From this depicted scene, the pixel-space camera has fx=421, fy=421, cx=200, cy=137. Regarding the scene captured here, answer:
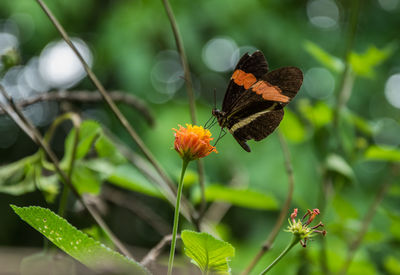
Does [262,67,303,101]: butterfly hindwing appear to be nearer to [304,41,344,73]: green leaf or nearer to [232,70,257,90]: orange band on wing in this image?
[232,70,257,90]: orange band on wing

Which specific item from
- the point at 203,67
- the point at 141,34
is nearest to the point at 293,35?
the point at 203,67

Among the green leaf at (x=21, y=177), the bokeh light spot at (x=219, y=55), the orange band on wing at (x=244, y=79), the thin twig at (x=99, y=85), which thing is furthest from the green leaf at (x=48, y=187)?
the bokeh light spot at (x=219, y=55)

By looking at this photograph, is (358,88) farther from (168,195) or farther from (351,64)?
(168,195)

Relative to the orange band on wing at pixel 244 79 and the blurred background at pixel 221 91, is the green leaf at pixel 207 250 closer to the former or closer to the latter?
the orange band on wing at pixel 244 79

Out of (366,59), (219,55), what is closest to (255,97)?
(366,59)

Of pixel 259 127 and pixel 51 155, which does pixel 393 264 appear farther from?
pixel 51 155

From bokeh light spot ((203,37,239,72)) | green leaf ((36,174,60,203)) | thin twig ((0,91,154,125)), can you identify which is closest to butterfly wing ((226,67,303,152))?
thin twig ((0,91,154,125))
